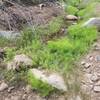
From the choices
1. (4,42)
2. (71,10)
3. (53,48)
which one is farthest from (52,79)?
(71,10)

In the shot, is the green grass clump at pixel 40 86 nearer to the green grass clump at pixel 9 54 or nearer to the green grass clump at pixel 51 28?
the green grass clump at pixel 9 54

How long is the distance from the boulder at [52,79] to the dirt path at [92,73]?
1.09 ft

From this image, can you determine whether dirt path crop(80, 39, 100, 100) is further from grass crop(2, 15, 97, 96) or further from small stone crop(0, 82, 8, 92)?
small stone crop(0, 82, 8, 92)

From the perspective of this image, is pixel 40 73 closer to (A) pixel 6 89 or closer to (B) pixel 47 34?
(A) pixel 6 89

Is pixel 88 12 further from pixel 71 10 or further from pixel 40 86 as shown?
pixel 40 86

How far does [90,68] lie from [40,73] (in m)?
0.89

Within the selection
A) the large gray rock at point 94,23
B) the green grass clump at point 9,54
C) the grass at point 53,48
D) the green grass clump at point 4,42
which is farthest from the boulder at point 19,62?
the large gray rock at point 94,23

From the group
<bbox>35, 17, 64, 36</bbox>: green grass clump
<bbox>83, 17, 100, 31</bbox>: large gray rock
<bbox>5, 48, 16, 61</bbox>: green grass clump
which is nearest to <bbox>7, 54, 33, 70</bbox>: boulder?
<bbox>5, 48, 16, 61</bbox>: green grass clump

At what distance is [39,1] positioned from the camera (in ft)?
28.1

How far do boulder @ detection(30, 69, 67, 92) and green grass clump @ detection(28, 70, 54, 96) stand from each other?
0.15ft

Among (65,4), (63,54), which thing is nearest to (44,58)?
(63,54)

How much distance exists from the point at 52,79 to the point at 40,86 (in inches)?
7.8

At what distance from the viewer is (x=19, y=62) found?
5.05 metres

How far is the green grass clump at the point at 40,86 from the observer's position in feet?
14.8
